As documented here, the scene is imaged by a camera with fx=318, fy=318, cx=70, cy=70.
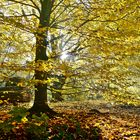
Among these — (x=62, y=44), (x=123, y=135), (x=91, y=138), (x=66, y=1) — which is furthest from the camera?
(x=62, y=44)

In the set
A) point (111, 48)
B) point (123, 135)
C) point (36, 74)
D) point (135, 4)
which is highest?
point (135, 4)

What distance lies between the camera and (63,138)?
6.17 metres

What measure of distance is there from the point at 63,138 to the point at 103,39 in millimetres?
3194

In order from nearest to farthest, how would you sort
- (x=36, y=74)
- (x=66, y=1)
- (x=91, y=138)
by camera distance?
(x=91, y=138)
(x=36, y=74)
(x=66, y=1)

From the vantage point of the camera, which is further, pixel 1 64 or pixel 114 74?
pixel 114 74

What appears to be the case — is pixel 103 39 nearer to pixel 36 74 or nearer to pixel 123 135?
pixel 36 74

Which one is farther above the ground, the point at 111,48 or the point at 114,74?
the point at 111,48

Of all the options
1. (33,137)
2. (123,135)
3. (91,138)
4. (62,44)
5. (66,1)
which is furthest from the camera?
(62,44)

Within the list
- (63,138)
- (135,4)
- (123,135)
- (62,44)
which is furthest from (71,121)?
(62,44)

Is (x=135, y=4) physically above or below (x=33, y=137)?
above

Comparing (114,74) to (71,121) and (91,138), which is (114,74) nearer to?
(71,121)

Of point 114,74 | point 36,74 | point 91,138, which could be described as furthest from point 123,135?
point 36,74

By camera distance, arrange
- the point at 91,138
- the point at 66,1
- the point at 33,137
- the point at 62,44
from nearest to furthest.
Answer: the point at 33,137
the point at 91,138
the point at 66,1
the point at 62,44

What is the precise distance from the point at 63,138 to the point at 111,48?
115 inches
